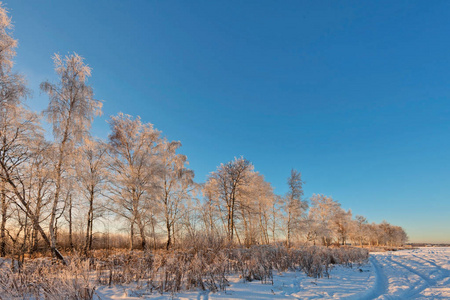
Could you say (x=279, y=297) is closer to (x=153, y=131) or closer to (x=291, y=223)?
(x=153, y=131)

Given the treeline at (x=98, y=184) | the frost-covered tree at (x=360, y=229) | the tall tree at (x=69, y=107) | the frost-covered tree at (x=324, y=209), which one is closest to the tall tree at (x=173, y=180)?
the treeline at (x=98, y=184)

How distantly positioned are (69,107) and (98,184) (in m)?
8.04

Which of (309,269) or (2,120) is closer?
(309,269)

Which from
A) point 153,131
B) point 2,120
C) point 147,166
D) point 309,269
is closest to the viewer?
point 309,269

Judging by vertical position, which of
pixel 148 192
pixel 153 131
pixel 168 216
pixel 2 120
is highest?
pixel 153 131

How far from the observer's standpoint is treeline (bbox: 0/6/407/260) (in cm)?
897

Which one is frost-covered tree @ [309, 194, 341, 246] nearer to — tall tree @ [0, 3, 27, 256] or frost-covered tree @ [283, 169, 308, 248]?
frost-covered tree @ [283, 169, 308, 248]

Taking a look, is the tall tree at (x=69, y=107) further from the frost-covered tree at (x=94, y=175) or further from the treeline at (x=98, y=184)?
the frost-covered tree at (x=94, y=175)

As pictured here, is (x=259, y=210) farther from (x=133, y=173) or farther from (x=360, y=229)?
(x=360, y=229)

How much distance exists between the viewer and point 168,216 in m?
21.1

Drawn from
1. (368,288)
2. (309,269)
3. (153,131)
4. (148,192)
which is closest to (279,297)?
(368,288)

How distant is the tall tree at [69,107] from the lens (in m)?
11.4

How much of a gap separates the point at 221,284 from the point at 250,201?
17630 mm

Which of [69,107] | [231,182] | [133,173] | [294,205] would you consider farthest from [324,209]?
[69,107]
